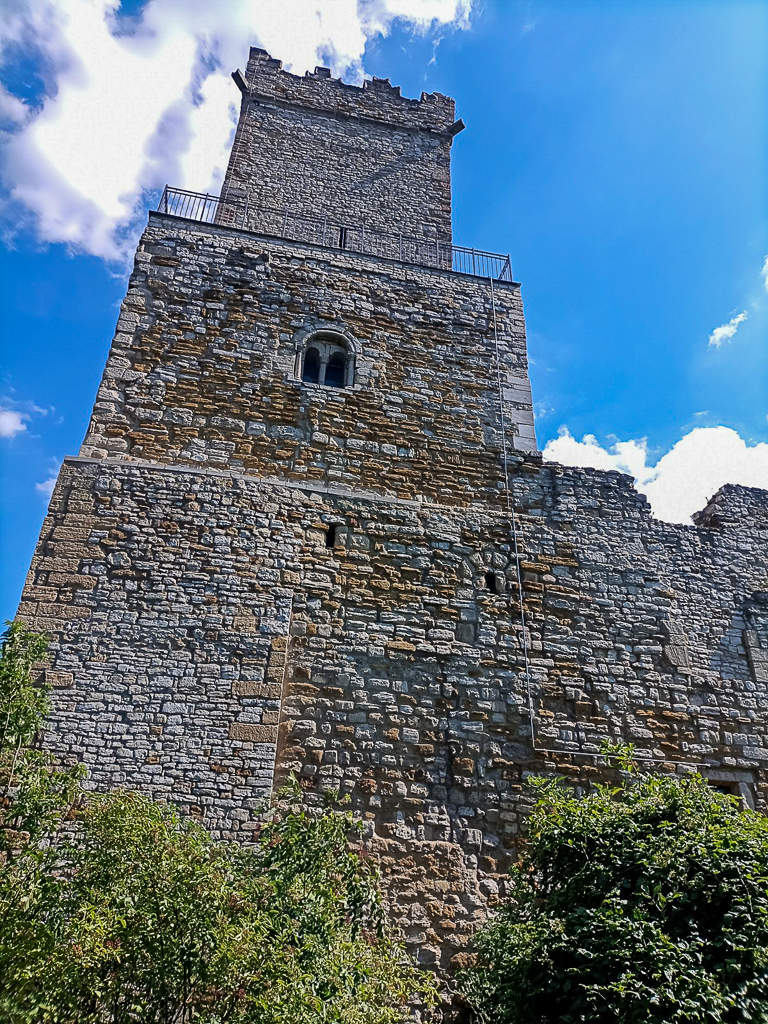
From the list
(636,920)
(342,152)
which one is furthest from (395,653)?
(342,152)

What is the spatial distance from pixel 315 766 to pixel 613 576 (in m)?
4.25

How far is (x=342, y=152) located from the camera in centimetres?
1319

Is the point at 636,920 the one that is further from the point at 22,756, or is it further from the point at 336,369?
the point at 336,369

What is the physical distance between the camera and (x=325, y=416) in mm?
8367

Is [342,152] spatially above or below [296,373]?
above

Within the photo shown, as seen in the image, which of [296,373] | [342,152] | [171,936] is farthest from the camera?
[342,152]

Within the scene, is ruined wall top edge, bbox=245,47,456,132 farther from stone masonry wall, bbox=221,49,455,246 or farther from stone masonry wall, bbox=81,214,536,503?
stone masonry wall, bbox=81,214,536,503

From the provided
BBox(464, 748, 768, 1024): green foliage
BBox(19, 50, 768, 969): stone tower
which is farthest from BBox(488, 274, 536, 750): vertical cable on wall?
BBox(464, 748, 768, 1024): green foliage

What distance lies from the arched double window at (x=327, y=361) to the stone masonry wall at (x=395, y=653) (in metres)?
1.72

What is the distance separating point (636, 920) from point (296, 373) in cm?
667

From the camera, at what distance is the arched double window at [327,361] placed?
8865 mm

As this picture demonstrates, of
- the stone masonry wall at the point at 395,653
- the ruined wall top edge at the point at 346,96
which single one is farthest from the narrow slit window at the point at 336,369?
the ruined wall top edge at the point at 346,96

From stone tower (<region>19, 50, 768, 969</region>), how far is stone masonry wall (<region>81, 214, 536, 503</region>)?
0.03 metres

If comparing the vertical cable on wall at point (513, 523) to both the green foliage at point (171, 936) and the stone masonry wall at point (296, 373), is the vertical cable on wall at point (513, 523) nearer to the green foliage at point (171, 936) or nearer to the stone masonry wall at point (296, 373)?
the stone masonry wall at point (296, 373)
